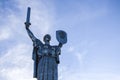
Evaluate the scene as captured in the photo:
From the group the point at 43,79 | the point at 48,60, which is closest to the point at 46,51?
the point at 48,60

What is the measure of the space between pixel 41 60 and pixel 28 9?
3.50 metres

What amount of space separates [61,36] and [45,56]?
72.6 inches

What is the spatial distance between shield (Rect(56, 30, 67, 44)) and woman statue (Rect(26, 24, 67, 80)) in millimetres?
252

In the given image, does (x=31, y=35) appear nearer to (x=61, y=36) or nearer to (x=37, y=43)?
(x=37, y=43)

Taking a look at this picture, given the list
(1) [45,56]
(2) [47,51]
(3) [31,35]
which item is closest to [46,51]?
(2) [47,51]

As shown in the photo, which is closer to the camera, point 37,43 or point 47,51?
point 47,51

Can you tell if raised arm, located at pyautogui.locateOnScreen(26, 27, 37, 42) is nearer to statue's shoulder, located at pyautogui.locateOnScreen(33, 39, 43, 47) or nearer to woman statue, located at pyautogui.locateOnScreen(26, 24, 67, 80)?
woman statue, located at pyautogui.locateOnScreen(26, 24, 67, 80)

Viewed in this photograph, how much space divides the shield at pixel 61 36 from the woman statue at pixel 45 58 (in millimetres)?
252

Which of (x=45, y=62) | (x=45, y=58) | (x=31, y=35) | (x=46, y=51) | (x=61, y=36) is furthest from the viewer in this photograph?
(x=61, y=36)

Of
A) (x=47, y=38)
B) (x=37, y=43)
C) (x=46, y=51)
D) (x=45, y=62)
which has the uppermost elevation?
(x=47, y=38)

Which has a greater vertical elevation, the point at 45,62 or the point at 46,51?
the point at 46,51

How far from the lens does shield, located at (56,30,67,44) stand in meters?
20.8

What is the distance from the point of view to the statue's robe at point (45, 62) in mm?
19656

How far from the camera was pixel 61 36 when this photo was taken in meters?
21.1
